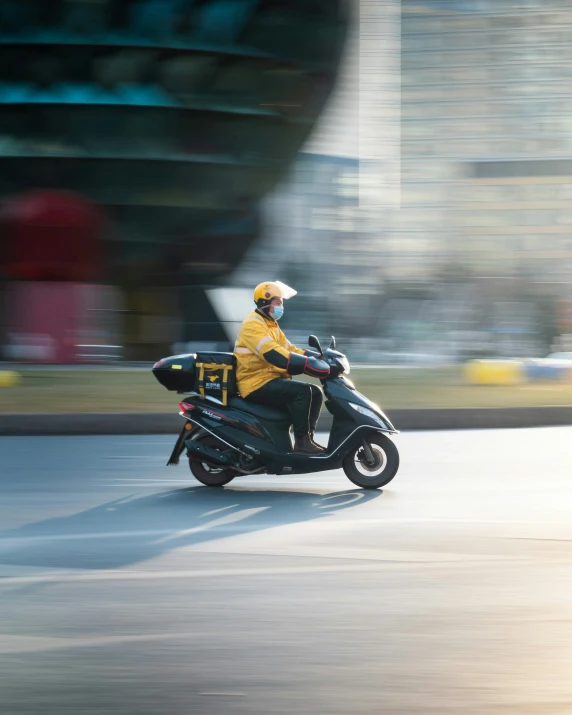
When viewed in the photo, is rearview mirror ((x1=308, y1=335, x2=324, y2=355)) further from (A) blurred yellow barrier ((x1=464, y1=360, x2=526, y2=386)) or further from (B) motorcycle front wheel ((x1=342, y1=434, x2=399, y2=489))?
(A) blurred yellow barrier ((x1=464, y1=360, x2=526, y2=386))

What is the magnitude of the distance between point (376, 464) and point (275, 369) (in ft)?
3.33

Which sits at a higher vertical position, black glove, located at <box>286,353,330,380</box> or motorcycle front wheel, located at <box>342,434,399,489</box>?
black glove, located at <box>286,353,330,380</box>

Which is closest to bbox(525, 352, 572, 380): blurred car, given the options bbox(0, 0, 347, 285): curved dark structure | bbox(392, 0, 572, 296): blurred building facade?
bbox(0, 0, 347, 285): curved dark structure

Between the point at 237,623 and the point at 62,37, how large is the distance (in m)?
33.7

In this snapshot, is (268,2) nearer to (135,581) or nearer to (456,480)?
(456,480)

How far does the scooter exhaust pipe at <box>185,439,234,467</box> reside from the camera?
9445 millimetres

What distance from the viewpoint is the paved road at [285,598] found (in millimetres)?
4113

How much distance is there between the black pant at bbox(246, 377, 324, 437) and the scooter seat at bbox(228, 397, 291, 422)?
0.04 m

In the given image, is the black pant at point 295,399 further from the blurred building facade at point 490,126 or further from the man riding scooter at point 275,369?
the blurred building facade at point 490,126

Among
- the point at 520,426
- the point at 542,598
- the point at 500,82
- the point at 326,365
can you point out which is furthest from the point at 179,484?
the point at 500,82

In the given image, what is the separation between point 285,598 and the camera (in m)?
5.59

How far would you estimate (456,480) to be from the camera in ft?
34.0

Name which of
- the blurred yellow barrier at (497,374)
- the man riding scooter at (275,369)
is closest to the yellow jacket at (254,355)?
the man riding scooter at (275,369)

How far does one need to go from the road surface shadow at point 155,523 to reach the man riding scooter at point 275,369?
539mm
